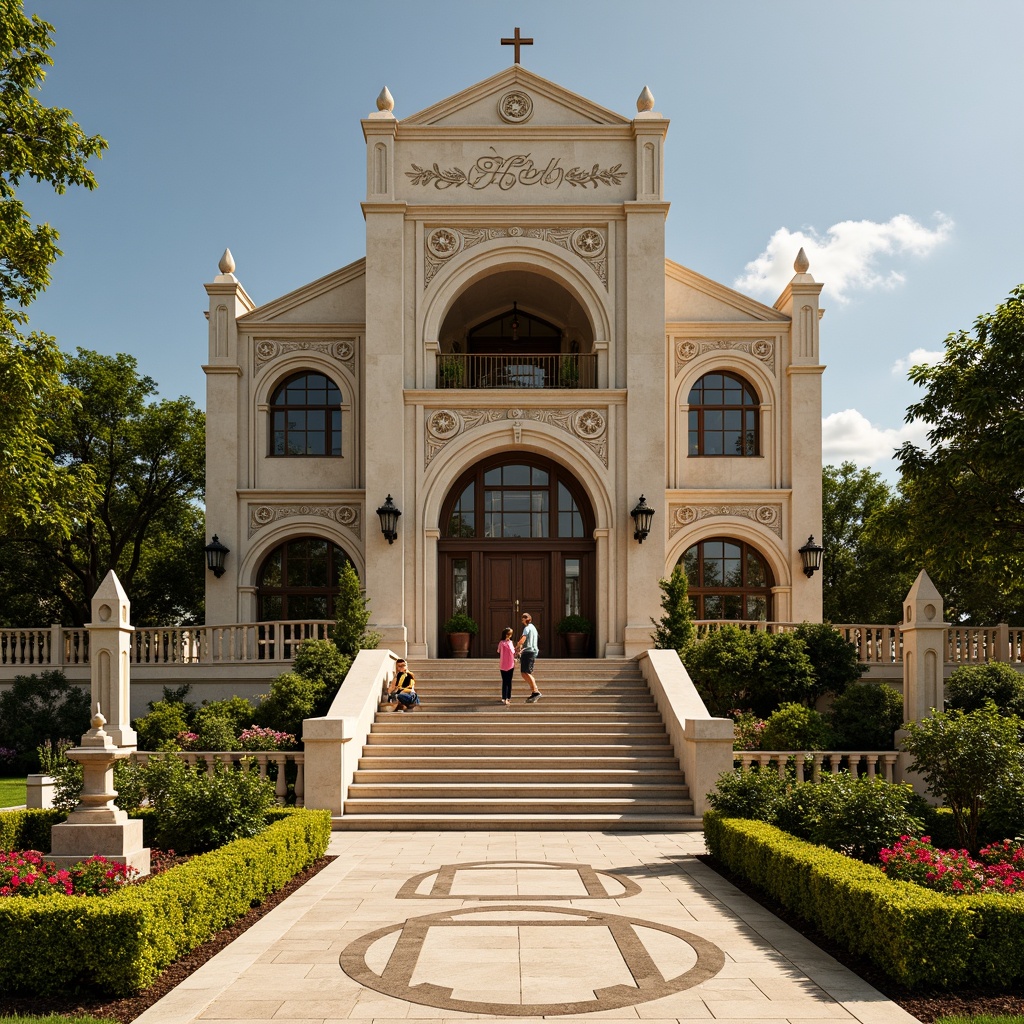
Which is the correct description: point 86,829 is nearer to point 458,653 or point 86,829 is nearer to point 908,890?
point 908,890

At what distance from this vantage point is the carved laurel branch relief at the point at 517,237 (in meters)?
23.6

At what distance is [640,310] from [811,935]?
55.1 ft

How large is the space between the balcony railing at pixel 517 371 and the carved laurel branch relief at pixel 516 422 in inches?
42.0

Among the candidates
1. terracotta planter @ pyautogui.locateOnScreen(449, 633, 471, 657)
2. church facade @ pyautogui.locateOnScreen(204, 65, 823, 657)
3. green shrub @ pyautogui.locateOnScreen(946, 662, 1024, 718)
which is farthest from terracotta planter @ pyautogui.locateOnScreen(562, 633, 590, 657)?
green shrub @ pyautogui.locateOnScreen(946, 662, 1024, 718)

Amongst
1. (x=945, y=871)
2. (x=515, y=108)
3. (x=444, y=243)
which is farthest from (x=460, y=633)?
(x=945, y=871)

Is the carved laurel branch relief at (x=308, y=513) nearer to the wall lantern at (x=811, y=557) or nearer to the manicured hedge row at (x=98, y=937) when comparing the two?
the wall lantern at (x=811, y=557)

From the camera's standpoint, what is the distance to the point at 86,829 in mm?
9742

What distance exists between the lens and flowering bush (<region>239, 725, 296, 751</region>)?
16.7 metres

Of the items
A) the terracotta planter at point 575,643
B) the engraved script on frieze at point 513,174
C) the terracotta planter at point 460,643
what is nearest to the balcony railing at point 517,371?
the engraved script on frieze at point 513,174

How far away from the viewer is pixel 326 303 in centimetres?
2539

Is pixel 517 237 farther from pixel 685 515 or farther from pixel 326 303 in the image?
pixel 685 515

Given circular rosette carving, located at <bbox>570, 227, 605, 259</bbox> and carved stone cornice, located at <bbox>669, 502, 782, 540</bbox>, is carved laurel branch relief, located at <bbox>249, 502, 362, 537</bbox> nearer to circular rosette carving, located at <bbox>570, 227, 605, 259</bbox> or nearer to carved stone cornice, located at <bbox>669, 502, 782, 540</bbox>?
carved stone cornice, located at <bbox>669, 502, 782, 540</bbox>

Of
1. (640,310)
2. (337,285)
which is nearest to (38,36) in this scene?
(337,285)

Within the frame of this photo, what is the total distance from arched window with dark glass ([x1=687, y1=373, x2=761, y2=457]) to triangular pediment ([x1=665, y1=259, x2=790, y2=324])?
143 cm
